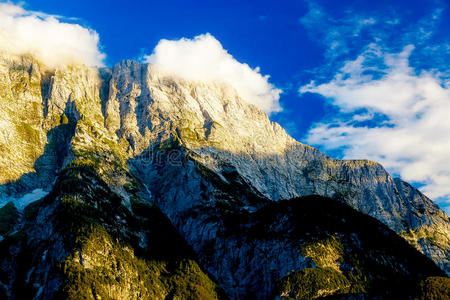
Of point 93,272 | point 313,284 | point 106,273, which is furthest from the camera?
point 313,284

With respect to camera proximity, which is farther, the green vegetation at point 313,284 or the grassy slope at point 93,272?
the green vegetation at point 313,284

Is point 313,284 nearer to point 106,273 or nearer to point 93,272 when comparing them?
point 106,273

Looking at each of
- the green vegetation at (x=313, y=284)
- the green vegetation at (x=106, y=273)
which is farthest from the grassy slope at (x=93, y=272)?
the green vegetation at (x=313, y=284)

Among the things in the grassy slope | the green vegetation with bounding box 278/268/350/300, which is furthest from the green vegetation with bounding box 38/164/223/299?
Result: the green vegetation with bounding box 278/268/350/300

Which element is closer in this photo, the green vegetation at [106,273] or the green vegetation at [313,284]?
the green vegetation at [106,273]

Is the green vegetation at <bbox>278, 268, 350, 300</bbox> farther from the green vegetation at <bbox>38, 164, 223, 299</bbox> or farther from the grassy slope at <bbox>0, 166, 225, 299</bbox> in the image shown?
the grassy slope at <bbox>0, 166, 225, 299</bbox>

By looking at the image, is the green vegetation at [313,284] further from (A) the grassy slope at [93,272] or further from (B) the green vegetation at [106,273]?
(A) the grassy slope at [93,272]

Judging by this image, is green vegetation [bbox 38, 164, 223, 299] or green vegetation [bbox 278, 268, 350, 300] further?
green vegetation [bbox 278, 268, 350, 300]

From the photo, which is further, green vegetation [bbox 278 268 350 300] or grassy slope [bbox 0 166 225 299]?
green vegetation [bbox 278 268 350 300]

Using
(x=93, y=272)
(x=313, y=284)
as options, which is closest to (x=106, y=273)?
(x=93, y=272)

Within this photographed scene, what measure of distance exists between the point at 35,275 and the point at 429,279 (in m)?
159

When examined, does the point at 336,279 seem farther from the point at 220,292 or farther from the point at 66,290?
the point at 66,290

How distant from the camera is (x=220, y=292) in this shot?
198m

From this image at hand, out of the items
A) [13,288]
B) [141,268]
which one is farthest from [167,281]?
[13,288]
